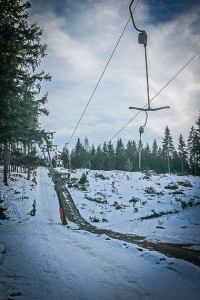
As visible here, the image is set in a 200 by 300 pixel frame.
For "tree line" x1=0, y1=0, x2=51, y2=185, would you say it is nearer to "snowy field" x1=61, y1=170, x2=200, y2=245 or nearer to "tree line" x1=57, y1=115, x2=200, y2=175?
"snowy field" x1=61, y1=170, x2=200, y2=245

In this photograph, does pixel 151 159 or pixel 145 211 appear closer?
pixel 145 211

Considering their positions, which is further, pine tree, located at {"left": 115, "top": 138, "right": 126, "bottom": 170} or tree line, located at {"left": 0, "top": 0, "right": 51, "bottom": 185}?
pine tree, located at {"left": 115, "top": 138, "right": 126, "bottom": 170}

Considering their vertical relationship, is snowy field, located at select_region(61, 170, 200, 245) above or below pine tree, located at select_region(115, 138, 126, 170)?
below

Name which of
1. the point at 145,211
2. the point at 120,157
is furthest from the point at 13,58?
the point at 120,157

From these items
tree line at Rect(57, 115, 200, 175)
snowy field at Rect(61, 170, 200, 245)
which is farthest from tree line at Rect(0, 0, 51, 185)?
tree line at Rect(57, 115, 200, 175)

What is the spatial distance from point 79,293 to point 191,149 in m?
64.0

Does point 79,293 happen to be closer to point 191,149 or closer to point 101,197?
point 101,197

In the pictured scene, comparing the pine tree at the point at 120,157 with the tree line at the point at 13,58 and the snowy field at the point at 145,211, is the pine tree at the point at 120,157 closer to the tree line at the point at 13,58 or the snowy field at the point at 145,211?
the snowy field at the point at 145,211

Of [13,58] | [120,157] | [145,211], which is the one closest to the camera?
[13,58]

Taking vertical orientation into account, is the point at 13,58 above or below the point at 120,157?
above

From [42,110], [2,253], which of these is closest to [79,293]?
[2,253]

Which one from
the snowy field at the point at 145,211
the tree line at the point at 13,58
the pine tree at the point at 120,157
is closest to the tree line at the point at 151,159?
the pine tree at the point at 120,157

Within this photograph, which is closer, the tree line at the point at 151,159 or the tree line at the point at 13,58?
the tree line at the point at 13,58

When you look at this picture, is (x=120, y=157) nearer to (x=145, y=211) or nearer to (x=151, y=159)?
(x=151, y=159)
